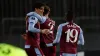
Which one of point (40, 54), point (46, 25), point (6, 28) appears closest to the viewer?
point (40, 54)

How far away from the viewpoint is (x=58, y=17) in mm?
11227

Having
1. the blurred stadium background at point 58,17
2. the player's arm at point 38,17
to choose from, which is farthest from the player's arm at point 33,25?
the blurred stadium background at point 58,17

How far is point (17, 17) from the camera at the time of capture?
1117 centimetres

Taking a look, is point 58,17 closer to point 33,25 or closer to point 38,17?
point 38,17

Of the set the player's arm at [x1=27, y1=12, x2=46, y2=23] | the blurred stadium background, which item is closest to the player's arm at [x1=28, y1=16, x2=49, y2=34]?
the player's arm at [x1=27, y1=12, x2=46, y2=23]

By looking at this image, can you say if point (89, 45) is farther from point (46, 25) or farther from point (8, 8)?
point (46, 25)

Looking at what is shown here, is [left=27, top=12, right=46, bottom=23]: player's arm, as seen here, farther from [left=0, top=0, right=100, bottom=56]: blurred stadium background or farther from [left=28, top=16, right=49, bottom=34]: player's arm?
[left=0, top=0, right=100, bottom=56]: blurred stadium background

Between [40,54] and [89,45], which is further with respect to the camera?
[89,45]

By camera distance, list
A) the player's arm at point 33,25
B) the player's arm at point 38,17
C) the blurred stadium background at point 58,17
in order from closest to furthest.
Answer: the player's arm at point 33,25 → the player's arm at point 38,17 → the blurred stadium background at point 58,17

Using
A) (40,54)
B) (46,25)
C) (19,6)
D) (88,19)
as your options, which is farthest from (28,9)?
(40,54)

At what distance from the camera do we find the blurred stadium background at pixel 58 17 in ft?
36.2

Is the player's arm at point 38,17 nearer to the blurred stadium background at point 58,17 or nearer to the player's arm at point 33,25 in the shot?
the player's arm at point 33,25

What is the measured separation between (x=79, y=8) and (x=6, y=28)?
2.31 meters

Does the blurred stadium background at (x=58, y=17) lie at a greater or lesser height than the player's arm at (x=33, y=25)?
lesser
